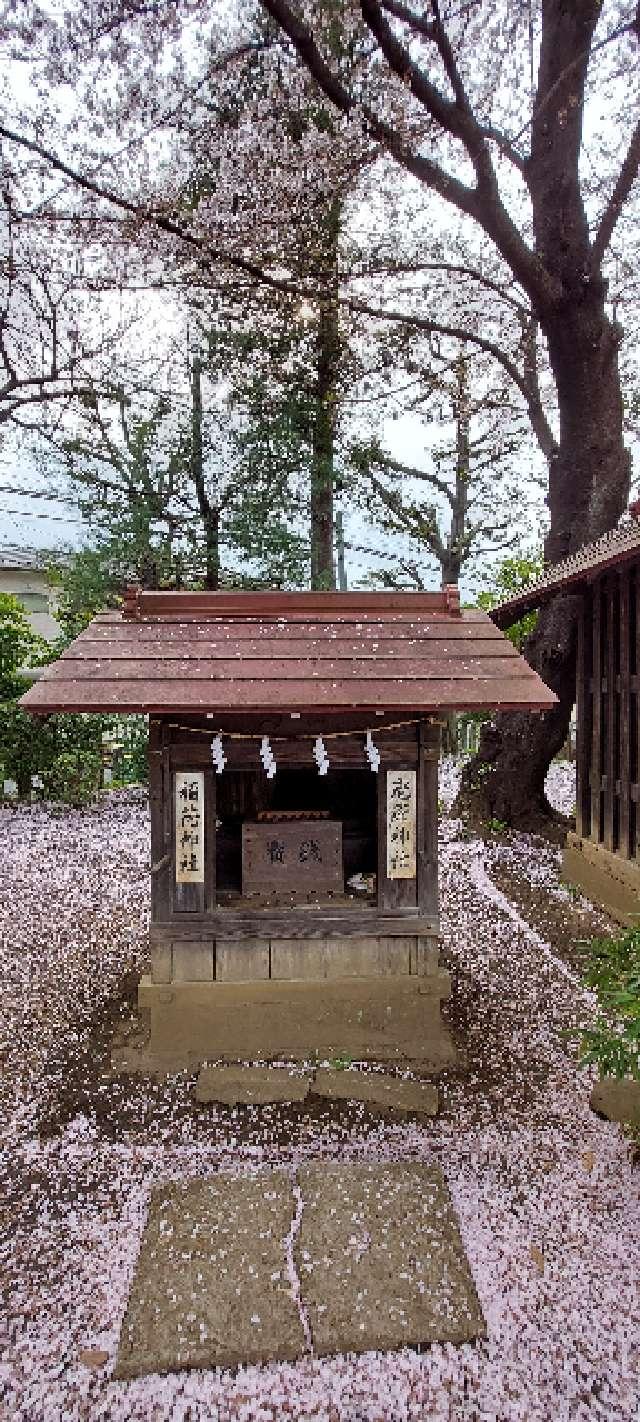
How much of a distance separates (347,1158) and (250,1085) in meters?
0.82

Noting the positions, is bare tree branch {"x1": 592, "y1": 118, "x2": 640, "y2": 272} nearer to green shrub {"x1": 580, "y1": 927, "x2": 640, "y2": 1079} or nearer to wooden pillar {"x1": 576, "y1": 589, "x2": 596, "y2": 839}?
wooden pillar {"x1": 576, "y1": 589, "x2": 596, "y2": 839}

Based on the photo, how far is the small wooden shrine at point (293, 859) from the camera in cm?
455

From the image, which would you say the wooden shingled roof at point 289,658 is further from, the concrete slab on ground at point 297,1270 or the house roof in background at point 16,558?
the house roof in background at point 16,558

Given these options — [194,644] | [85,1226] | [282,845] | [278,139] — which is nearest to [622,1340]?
[85,1226]

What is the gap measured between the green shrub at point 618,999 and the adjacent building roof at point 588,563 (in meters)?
2.65

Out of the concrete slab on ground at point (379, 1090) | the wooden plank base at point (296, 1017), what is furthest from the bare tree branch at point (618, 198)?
the concrete slab on ground at point (379, 1090)

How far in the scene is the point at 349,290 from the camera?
35.8ft

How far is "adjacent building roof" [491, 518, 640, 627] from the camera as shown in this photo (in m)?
5.29

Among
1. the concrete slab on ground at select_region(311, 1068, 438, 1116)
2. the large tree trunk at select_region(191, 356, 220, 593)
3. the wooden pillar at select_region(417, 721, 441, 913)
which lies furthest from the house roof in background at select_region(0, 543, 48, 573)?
the concrete slab on ground at select_region(311, 1068, 438, 1116)

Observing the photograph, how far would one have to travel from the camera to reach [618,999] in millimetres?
2967

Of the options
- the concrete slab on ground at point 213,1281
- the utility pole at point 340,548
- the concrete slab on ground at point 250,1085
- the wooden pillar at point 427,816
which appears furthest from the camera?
the utility pole at point 340,548

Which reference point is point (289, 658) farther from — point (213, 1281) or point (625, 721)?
point (625, 721)

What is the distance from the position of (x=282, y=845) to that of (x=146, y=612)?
1.84 metres

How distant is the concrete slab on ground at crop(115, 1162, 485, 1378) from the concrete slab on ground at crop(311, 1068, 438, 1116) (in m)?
0.51
